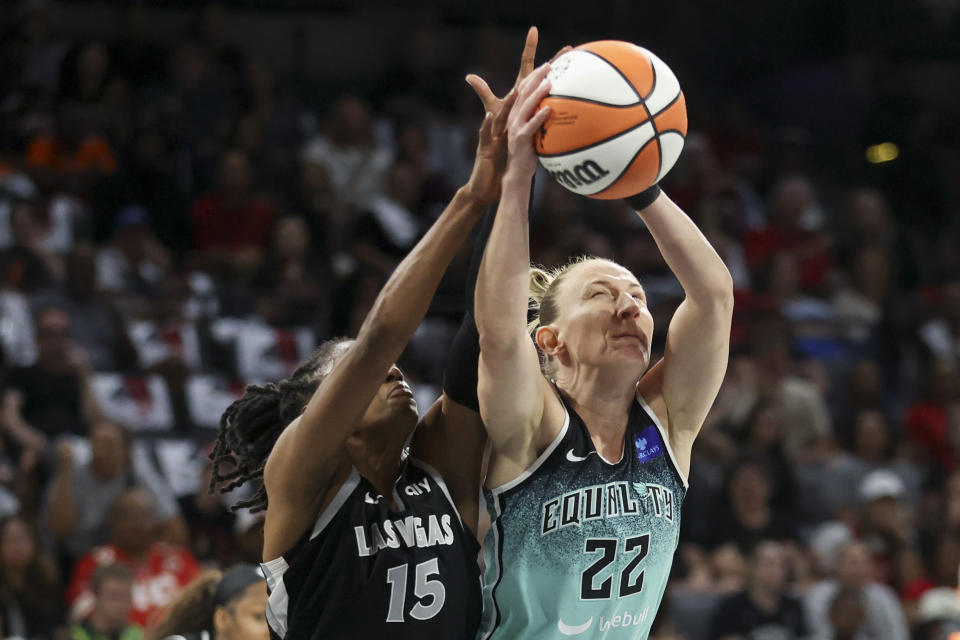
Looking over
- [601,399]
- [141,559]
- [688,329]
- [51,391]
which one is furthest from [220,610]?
[51,391]

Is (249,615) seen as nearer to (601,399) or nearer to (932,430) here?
(601,399)

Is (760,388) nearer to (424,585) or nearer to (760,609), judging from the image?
(760,609)

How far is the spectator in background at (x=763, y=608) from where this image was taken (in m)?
7.38

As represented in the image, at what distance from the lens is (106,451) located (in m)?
7.00

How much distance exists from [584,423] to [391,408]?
1.73ft

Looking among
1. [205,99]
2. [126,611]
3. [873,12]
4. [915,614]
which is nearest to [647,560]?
[126,611]

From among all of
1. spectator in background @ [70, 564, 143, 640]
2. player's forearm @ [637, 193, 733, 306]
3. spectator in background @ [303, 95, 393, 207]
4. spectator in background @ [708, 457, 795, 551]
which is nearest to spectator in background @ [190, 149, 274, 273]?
spectator in background @ [303, 95, 393, 207]

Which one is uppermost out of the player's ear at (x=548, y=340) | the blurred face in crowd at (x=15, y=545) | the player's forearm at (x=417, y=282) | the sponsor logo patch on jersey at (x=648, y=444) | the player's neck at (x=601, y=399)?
the player's forearm at (x=417, y=282)

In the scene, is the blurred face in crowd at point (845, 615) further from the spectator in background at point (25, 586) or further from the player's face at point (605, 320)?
the player's face at point (605, 320)

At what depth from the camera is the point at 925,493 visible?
9.18 metres

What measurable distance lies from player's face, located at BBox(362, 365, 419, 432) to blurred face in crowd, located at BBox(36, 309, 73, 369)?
4642 mm

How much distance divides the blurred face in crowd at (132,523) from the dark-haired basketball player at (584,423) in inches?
146

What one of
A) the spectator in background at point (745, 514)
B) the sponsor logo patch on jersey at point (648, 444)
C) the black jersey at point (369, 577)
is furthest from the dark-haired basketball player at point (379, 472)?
the spectator in background at point (745, 514)

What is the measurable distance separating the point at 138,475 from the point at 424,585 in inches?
170
